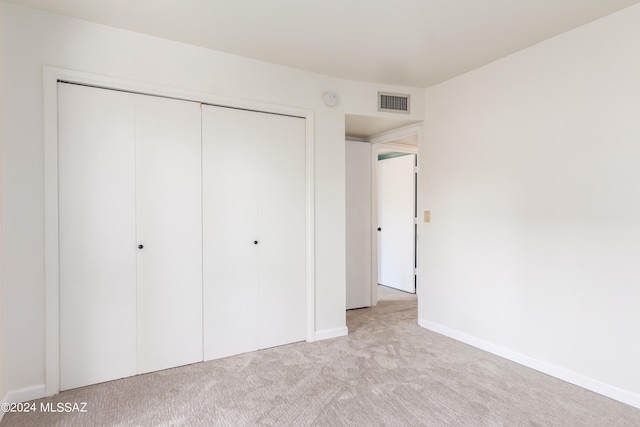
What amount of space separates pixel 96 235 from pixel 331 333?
2.22 meters

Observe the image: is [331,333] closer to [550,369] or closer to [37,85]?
[550,369]

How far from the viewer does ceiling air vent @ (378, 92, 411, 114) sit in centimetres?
359

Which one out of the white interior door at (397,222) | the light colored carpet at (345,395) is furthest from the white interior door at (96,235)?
the white interior door at (397,222)

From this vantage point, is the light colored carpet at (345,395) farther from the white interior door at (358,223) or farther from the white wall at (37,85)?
the white interior door at (358,223)

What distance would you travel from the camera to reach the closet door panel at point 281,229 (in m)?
3.09

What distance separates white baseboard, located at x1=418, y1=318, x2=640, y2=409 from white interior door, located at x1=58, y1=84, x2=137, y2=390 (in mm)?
2879

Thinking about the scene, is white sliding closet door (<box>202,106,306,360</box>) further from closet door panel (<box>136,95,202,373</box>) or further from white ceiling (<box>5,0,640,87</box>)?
white ceiling (<box>5,0,640,87</box>)

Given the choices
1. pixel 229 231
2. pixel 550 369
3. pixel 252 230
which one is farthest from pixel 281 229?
pixel 550 369

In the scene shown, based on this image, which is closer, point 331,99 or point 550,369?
point 550,369

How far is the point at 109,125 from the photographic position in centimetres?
248

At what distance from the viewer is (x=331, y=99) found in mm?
3338

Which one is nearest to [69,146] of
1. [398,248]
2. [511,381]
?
[511,381]

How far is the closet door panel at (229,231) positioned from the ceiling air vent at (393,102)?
136cm

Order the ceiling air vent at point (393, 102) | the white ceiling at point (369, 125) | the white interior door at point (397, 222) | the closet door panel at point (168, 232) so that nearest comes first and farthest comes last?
the closet door panel at point (168, 232)
the ceiling air vent at point (393, 102)
the white ceiling at point (369, 125)
the white interior door at point (397, 222)
